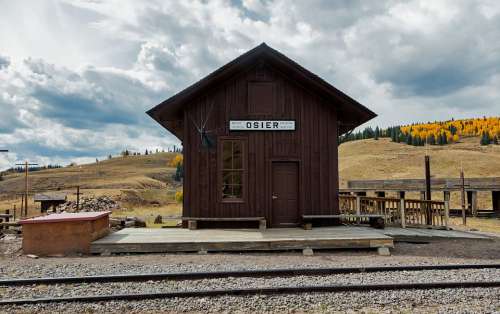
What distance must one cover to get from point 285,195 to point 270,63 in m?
4.41

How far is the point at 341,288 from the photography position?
21.9 feet

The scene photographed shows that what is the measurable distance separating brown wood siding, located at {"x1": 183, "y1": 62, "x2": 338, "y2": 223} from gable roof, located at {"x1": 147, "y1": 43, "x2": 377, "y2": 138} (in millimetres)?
249

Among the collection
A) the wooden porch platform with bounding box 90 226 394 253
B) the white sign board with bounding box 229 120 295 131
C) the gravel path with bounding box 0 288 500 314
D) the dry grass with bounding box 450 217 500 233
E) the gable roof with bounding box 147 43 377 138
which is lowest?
the dry grass with bounding box 450 217 500 233

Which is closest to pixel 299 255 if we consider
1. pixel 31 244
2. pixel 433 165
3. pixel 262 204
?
pixel 262 204

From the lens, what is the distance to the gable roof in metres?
12.3

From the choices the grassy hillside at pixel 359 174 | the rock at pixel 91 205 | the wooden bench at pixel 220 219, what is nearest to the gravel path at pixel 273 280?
the wooden bench at pixel 220 219

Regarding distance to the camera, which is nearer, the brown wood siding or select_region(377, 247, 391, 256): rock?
select_region(377, 247, 391, 256): rock

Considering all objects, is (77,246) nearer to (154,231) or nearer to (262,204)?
(154,231)

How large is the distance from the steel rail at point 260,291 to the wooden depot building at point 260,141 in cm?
569

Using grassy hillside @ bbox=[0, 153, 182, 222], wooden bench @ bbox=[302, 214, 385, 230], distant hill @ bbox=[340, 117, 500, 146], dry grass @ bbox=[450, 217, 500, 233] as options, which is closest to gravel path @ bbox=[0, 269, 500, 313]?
wooden bench @ bbox=[302, 214, 385, 230]

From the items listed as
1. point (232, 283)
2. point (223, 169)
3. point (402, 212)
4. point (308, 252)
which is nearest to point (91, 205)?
point (223, 169)

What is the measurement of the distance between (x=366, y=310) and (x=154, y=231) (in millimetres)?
8062

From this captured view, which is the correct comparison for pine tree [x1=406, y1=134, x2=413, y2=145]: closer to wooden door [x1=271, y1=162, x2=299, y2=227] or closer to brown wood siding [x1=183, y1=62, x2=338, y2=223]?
brown wood siding [x1=183, y1=62, x2=338, y2=223]

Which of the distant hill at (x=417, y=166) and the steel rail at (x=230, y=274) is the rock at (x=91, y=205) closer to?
the steel rail at (x=230, y=274)
